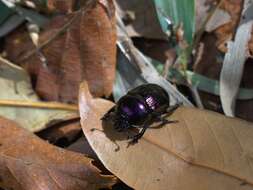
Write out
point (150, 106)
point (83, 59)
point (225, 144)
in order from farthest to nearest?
point (83, 59), point (150, 106), point (225, 144)

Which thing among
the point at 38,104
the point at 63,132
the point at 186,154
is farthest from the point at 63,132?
the point at 186,154

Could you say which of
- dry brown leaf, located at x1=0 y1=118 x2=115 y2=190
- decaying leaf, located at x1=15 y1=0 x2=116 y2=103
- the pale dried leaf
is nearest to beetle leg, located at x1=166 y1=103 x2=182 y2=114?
the pale dried leaf

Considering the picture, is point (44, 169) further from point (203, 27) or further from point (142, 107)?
point (203, 27)

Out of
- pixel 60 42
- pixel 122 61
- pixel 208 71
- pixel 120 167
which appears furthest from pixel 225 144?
pixel 60 42

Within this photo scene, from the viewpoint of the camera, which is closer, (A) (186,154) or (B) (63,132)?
(A) (186,154)

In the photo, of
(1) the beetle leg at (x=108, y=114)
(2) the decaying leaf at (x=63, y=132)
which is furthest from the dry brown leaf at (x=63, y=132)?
(1) the beetle leg at (x=108, y=114)

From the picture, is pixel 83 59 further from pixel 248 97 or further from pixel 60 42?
pixel 248 97
